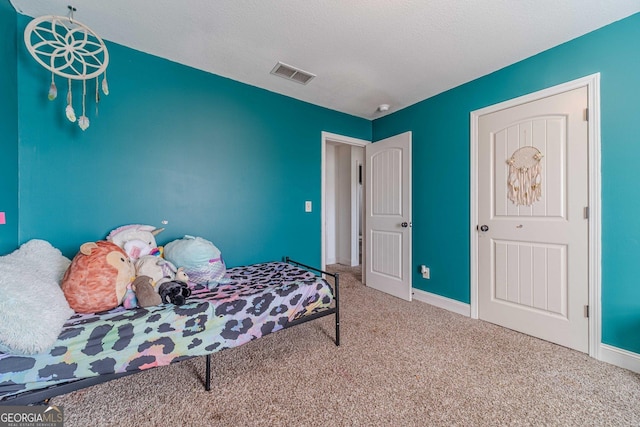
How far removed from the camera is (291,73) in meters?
2.48

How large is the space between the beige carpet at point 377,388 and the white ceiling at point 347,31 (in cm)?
246

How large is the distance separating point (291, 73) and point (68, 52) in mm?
1662

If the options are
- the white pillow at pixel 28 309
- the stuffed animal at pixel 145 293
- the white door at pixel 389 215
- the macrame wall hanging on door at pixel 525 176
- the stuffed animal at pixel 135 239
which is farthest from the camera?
the white door at pixel 389 215

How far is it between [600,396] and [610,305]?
69 cm

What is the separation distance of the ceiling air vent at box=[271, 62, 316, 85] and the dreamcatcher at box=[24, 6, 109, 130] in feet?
4.27

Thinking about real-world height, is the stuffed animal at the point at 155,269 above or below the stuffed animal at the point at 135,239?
below

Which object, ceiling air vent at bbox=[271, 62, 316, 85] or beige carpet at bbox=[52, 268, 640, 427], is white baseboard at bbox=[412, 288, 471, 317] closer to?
beige carpet at bbox=[52, 268, 640, 427]

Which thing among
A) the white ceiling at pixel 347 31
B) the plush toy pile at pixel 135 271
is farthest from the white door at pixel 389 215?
the plush toy pile at pixel 135 271

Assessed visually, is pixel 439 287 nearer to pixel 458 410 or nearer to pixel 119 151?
pixel 458 410

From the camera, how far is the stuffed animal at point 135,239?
6.13 ft

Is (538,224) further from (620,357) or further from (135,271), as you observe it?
(135,271)

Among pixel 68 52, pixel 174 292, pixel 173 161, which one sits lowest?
pixel 174 292

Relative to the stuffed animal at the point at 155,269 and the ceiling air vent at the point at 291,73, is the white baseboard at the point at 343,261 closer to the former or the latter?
the ceiling air vent at the point at 291,73

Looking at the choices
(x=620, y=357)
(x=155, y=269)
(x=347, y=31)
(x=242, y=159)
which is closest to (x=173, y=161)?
(x=242, y=159)
